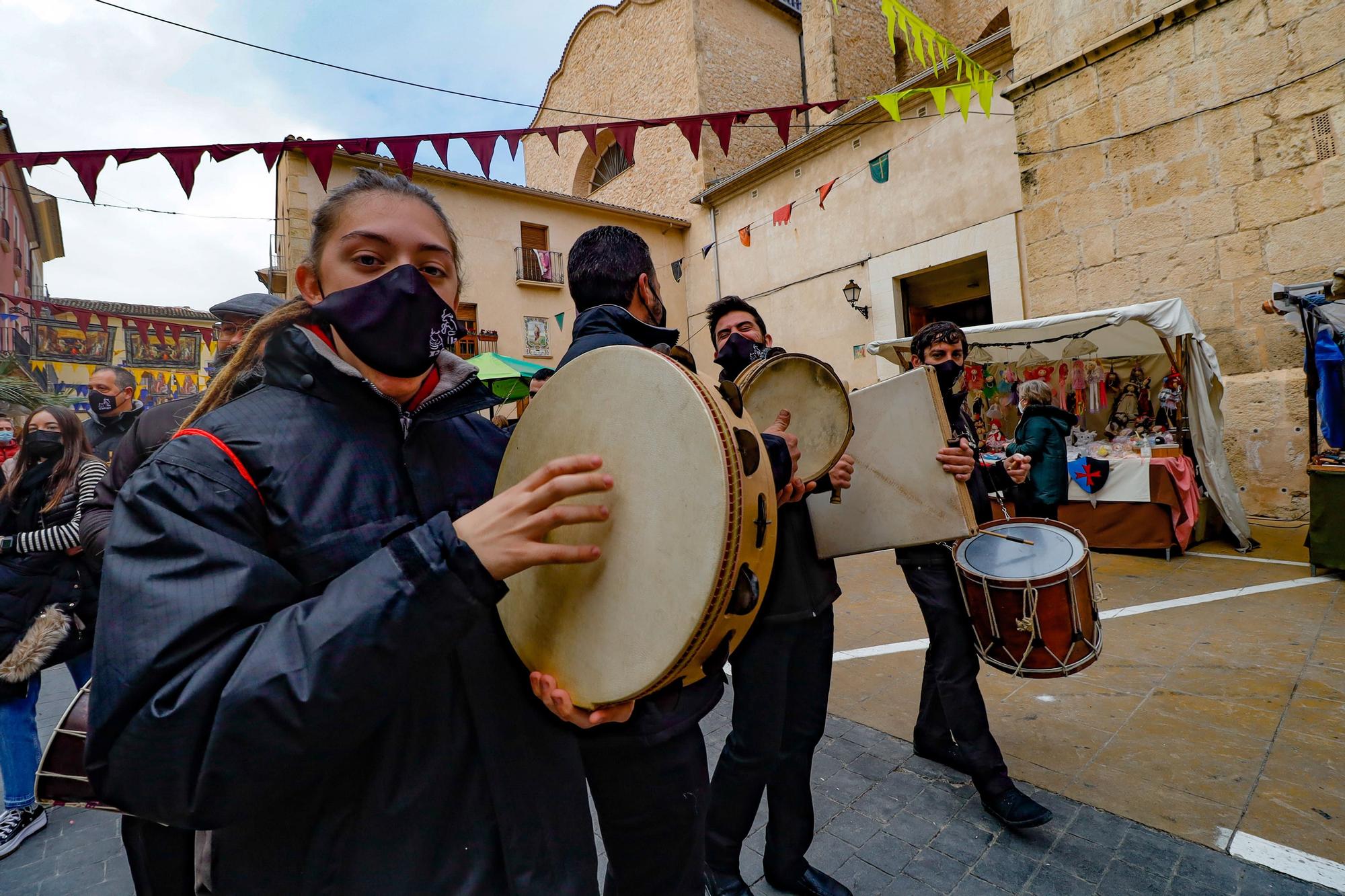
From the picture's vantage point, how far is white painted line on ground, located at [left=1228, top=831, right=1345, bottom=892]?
6.66 ft

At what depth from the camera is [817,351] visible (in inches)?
526

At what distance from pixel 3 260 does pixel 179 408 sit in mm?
25966

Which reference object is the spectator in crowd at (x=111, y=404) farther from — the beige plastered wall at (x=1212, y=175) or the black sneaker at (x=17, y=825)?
the beige plastered wall at (x=1212, y=175)

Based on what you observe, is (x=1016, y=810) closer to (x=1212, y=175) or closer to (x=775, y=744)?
(x=775, y=744)

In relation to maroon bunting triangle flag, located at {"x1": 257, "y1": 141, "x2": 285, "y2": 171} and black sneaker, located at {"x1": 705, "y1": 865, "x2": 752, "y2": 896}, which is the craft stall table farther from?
maroon bunting triangle flag, located at {"x1": 257, "y1": 141, "x2": 285, "y2": 171}

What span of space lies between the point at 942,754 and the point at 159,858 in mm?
2784

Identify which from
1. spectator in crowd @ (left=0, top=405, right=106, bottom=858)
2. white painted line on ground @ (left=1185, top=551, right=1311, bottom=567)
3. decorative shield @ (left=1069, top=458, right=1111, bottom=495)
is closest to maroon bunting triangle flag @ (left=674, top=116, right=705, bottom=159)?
spectator in crowd @ (left=0, top=405, right=106, bottom=858)

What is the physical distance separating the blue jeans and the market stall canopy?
7408 millimetres

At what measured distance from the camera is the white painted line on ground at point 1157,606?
4238mm

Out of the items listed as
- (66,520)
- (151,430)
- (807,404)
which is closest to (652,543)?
(807,404)

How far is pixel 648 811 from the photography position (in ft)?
4.77

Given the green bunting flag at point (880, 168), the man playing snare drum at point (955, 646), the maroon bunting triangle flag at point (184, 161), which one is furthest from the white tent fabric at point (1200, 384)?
the maroon bunting triangle flag at point (184, 161)

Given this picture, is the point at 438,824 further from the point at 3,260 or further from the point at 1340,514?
the point at 3,260

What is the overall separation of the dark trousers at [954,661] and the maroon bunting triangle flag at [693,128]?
4554mm
